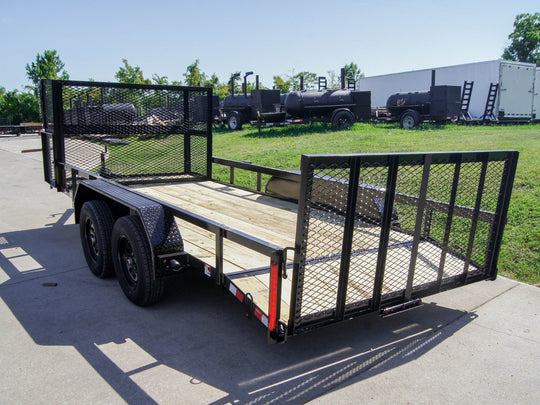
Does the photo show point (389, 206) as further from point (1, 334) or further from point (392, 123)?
point (392, 123)

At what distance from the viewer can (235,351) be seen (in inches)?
132

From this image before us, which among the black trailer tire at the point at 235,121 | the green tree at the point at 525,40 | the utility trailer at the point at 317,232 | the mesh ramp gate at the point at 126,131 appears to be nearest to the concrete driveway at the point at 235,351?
the utility trailer at the point at 317,232

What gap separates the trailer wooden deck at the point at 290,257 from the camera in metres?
3.23

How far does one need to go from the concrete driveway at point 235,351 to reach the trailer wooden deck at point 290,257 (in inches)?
17.9

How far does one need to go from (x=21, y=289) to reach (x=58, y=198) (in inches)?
197

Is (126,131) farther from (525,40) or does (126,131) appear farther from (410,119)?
(525,40)

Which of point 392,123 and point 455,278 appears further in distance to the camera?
point 392,123

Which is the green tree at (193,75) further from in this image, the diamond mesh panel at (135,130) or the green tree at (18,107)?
the diamond mesh panel at (135,130)

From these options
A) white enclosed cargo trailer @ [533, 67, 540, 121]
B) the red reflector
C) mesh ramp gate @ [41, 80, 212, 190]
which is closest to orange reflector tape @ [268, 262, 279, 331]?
the red reflector

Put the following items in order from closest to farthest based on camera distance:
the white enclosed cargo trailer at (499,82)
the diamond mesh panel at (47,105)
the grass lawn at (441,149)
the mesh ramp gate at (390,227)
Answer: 1. the mesh ramp gate at (390,227)
2. the grass lawn at (441,149)
3. the diamond mesh panel at (47,105)
4. the white enclosed cargo trailer at (499,82)

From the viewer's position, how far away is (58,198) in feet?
29.7

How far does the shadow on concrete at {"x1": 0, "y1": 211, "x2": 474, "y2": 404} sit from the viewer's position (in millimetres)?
2947

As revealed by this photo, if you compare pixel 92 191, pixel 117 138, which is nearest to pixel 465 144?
pixel 117 138

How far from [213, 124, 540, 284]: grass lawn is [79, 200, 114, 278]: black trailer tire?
417 cm
